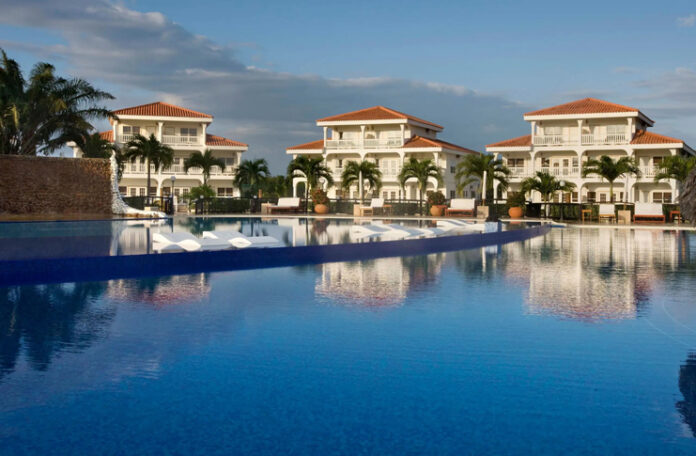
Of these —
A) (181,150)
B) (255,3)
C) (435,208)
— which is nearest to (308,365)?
(255,3)

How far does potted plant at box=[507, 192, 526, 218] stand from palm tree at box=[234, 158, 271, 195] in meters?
20.8

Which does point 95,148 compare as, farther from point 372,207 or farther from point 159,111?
point 159,111

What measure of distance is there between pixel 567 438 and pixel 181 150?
54711 millimetres

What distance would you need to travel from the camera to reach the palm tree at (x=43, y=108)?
95.3 feet

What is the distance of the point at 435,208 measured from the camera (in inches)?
1437

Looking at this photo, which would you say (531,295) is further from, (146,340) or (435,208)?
(435,208)

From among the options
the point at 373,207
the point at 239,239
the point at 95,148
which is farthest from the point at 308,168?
the point at 239,239

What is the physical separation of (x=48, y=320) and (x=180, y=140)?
167ft

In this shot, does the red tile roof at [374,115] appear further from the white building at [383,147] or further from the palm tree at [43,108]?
the palm tree at [43,108]

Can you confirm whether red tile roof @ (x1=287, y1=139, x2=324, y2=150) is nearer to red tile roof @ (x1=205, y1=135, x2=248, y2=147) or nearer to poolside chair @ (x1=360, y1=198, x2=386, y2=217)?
red tile roof @ (x1=205, y1=135, x2=248, y2=147)

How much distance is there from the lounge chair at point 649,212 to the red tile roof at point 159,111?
36391 millimetres

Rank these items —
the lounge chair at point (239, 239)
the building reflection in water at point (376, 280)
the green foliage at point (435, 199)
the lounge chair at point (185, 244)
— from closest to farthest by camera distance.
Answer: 1. the building reflection in water at point (376, 280)
2. the lounge chair at point (185, 244)
3. the lounge chair at point (239, 239)
4. the green foliage at point (435, 199)

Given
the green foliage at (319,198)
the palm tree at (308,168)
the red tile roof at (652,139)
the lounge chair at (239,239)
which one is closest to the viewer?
the lounge chair at (239,239)

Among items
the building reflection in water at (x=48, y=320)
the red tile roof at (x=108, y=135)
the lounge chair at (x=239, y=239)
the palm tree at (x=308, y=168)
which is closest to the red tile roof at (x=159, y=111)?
the red tile roof at (x=108, y=135)
